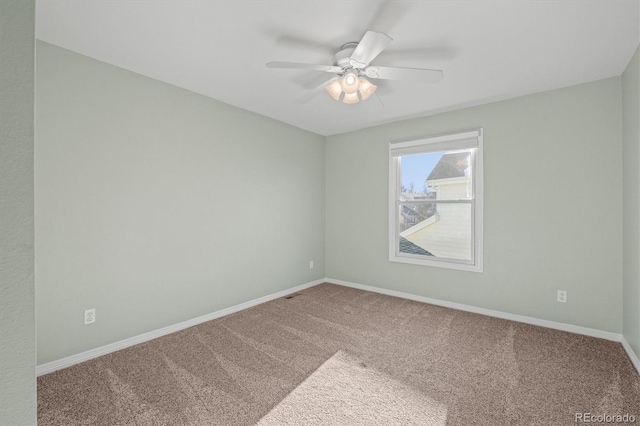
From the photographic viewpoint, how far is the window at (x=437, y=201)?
3.42m

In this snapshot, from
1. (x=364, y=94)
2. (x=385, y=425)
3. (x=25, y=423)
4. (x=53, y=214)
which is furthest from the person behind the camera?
(x=364, y=94)

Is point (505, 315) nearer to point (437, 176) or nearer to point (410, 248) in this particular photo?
point (410, 248)

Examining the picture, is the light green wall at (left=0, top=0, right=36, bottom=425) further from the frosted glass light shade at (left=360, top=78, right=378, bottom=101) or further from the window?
the window

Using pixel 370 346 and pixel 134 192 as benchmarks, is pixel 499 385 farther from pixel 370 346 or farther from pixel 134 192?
pixel 134 192

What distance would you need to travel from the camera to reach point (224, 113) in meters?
3.29

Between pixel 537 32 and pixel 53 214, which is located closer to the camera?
pixel 537 32

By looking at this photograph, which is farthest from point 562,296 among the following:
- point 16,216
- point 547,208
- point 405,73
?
point 16,216

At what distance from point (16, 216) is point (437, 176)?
3839 millimetres

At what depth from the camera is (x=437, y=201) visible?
370cm

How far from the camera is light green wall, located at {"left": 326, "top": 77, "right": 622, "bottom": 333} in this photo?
2.67m

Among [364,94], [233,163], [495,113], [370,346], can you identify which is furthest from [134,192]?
[495,113]

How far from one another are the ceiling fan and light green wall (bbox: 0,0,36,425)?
5.27ft

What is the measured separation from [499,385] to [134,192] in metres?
3.30

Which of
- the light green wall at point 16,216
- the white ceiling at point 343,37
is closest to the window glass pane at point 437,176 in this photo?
the white ceiling at point 343,37
